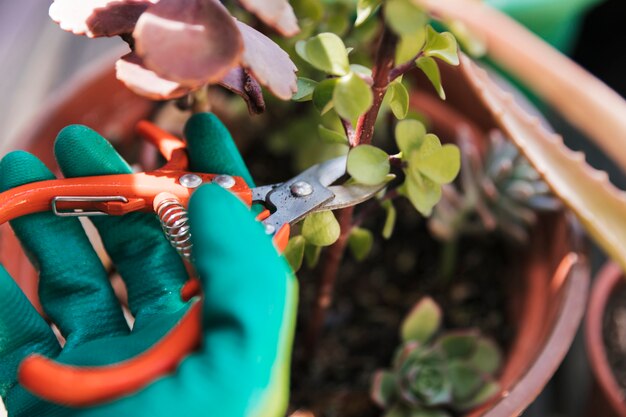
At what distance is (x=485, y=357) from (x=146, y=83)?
0.41 m

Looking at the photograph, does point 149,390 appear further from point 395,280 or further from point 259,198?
point 395,280

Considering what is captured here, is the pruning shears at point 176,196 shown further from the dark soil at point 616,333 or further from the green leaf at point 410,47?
the dark soil at point 616,333

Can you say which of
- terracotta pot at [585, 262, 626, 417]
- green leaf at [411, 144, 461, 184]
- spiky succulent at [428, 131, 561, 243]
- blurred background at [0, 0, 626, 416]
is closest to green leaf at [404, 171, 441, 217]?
green leaf at [411, 144, 461, 184]

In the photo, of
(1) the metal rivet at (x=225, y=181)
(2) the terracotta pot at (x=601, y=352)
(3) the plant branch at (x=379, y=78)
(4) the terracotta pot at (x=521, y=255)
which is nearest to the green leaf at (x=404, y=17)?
(3) the plant branch at (x=379, y=78)

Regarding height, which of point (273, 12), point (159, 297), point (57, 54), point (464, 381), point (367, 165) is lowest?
point (57, 54)

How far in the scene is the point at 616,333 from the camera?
0.79 meters

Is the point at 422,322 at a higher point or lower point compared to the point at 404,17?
lower

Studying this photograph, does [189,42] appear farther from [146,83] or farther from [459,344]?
[459,344]

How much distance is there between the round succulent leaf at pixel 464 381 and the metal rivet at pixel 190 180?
1.00ft

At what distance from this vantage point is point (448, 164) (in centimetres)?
44

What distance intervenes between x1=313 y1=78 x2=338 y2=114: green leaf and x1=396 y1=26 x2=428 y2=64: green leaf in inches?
1.7

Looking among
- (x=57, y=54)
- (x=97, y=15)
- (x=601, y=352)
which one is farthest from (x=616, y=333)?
(x=57, y=54)

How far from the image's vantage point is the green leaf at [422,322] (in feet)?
1.98

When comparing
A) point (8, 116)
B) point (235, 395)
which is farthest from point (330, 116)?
point (8, 116)
